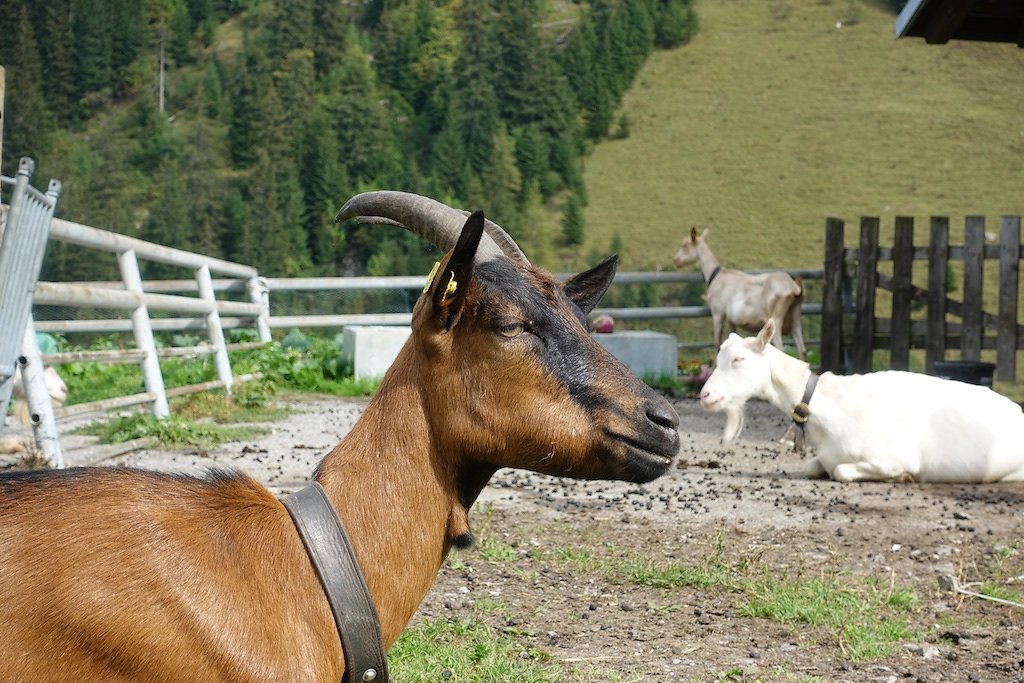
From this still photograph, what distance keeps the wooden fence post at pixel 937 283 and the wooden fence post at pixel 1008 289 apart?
0.80m

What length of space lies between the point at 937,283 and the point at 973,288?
1.46ft

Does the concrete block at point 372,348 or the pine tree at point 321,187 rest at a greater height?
the concrete block at point 372,348

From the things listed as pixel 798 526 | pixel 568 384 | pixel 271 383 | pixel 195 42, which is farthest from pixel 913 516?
pixel 195 42

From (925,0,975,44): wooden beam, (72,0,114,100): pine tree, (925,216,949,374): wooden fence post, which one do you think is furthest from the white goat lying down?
(72,0,114,100): pine tree

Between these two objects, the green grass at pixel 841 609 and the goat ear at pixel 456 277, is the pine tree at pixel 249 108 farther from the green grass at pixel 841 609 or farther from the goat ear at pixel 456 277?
the goat ear at pixel 456 277

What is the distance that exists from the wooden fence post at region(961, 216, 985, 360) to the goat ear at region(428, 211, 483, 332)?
11122 mm

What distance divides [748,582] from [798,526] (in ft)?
4.76

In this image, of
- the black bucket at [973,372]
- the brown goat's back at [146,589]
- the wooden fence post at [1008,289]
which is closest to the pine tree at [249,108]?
the wooden fence post at [1008,289]

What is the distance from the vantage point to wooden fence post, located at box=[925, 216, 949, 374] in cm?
1284

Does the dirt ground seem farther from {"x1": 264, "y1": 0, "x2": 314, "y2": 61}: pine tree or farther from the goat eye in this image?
{"x1": 264, "y1": 0, "x2": 314, "y2": 61}: pine tree

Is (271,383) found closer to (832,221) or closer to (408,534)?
(832,221)

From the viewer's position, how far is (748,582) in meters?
5.11

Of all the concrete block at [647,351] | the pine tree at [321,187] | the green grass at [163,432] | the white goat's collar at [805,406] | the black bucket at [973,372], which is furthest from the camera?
the pine tree at [321,187]

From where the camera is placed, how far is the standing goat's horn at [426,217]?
2.78 m
